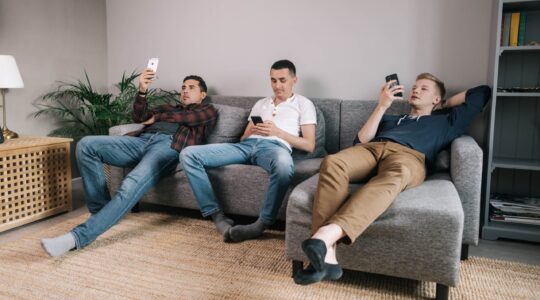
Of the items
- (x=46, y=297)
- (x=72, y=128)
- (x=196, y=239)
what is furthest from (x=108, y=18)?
(x=46, y=297)

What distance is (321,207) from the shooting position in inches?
65.5

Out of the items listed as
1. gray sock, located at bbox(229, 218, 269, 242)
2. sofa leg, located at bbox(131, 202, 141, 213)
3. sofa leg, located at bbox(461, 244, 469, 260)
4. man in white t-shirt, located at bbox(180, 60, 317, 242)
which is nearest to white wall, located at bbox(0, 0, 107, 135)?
sofa leg, located at bbox(131, 202, 141, 213)

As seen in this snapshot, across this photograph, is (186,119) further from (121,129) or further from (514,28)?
(514,28)

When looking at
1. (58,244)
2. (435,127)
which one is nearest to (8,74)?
(58,244)

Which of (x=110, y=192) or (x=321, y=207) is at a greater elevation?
(x=321, y=207)

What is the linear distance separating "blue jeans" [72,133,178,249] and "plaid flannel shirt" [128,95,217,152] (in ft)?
0.27

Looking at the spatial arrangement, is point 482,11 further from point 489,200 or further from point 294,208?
point 294,208

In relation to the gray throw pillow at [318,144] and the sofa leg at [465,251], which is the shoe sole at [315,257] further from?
the gray throw pillow at [318,144]

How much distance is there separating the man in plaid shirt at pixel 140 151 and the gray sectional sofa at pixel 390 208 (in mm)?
151

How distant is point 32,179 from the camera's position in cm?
262

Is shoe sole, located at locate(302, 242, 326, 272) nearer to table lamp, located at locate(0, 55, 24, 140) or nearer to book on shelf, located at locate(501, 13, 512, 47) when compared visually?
book on shelf, located at locate(501, 13, 512, 47)

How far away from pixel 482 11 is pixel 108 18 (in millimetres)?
2979

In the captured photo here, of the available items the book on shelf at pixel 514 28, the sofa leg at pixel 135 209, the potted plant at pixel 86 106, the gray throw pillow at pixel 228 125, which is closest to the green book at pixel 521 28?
the book on shelf at pixel 514 28

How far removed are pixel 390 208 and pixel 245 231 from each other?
862 mm
